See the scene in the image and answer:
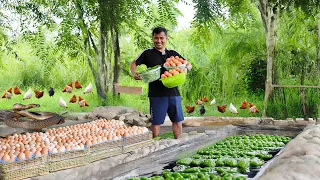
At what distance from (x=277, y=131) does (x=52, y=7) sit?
4914 millimetres

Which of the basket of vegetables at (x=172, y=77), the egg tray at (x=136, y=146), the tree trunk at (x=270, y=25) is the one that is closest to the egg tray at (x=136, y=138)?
the egg tray at (x=136, y=146)

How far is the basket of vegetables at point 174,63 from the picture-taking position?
447 centimetres

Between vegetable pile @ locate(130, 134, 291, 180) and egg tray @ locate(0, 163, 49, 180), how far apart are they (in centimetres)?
69

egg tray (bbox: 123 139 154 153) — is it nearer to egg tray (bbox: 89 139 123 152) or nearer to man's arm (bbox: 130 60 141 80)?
egg tray (bbox: 89 139 123 152)

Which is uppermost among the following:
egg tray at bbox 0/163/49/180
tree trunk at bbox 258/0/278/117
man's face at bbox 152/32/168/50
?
tree trunk at bbox 258/0/278/117

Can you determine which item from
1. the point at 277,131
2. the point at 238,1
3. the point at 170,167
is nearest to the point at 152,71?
the point at 170,167

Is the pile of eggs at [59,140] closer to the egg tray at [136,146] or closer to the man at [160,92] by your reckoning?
the egg tray at [136,146]

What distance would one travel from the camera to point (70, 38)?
8258 mm

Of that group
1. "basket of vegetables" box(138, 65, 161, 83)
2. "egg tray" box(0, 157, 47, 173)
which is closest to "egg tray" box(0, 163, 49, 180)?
"egg tray" box(0, 157, 47, 173)

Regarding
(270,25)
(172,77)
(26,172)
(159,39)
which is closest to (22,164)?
(26,172)

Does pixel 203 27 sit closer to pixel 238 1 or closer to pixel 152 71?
pixel 238 1

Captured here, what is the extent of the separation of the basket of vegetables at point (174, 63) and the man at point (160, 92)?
0.09 m

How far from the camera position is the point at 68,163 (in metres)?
3.39

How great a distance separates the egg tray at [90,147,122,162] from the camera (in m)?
3.61
